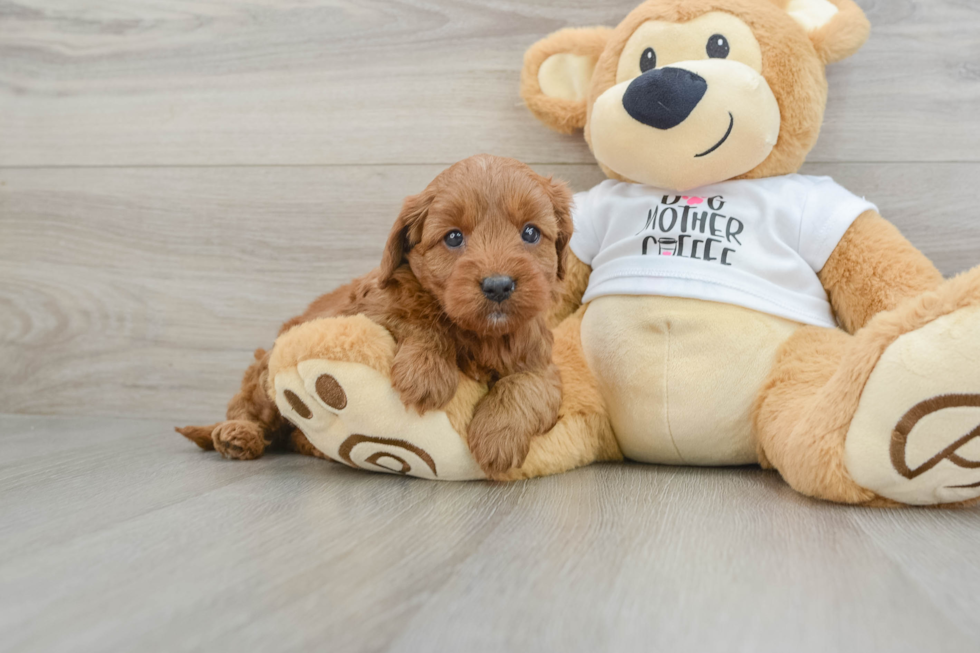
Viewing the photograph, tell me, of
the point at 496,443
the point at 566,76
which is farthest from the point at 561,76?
the point at 496,443

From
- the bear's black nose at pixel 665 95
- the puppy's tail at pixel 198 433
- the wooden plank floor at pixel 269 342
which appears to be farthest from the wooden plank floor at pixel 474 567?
the bear's black nose at pixel 665 95

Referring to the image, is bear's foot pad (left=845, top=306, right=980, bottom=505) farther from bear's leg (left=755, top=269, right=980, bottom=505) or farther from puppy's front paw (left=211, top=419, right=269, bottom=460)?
puppy's front paw (left=211, top=419, right=269, bottom=460)

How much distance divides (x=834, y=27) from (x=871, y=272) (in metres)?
0.36

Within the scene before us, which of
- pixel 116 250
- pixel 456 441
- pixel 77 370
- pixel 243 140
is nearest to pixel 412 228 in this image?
pixel 456 441

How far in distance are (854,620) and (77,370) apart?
4.98ft

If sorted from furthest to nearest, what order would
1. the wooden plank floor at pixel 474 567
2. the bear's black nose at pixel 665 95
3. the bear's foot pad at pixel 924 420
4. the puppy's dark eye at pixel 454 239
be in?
1. the bear's black nose at pixel 665 95
2. the puppy's dark eye at pixel 454 239
3. the bear's foot pad at pixel 924 420
4. the wooden plank floor at pixel 474 567

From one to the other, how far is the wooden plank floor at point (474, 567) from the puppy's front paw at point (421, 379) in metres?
0.11

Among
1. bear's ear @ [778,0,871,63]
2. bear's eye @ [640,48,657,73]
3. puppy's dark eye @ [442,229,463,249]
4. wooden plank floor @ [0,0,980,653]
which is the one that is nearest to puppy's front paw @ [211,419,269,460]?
wooden plank floor @ [0,0,980,653]

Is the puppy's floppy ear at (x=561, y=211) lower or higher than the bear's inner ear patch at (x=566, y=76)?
lower

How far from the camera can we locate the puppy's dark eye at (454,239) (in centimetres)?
84

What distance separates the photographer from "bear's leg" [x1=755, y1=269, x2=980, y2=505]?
72 cm

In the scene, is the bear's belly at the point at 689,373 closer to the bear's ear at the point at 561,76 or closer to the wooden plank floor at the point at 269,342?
the wooden plank floor at the point at 269,342

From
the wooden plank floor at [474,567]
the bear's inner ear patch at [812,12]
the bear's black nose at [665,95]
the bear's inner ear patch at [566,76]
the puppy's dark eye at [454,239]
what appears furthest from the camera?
the bear's inner ear patch at [566,76]

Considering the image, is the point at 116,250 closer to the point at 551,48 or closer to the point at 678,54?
the point at 551,48
